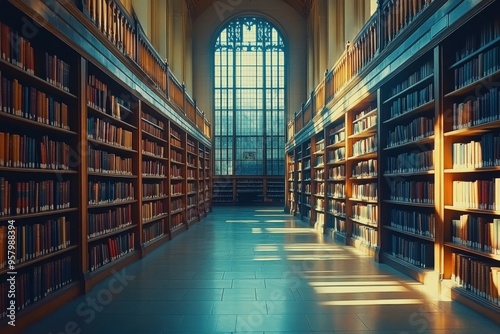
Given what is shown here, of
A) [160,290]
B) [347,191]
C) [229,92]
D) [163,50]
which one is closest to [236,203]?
[229,92]

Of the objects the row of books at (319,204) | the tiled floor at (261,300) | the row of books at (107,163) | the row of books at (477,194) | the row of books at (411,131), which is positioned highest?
the row of books at (411,131)

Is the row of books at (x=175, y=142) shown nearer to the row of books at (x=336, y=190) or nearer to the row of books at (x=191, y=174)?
the row of books at (x=191, y=174)

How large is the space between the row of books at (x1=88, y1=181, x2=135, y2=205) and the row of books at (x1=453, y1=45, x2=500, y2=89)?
158 inches

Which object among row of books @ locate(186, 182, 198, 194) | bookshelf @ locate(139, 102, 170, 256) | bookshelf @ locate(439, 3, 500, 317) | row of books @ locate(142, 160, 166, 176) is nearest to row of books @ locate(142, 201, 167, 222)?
bookshelf @ locate(139, 102, 170, 256)

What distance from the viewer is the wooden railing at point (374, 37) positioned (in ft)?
16.6

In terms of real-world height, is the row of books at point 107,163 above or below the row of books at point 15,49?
below

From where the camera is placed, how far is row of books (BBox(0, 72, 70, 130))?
325 cm

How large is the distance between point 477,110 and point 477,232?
1.09 meters

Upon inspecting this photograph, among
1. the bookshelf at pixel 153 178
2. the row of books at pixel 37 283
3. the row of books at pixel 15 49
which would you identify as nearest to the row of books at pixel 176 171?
the bookshelf at pixel 153 178

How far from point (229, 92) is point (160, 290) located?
17.2 m

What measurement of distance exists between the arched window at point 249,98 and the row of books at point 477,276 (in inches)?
644

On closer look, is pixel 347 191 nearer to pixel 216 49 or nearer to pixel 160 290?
pixel 160 290

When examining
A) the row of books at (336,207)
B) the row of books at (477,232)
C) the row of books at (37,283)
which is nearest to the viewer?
the row of books at (37,283)

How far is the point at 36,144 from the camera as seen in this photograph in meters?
3.76
